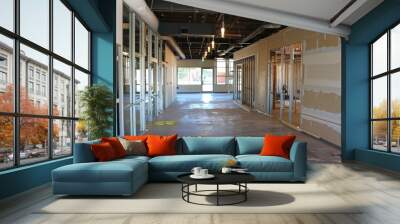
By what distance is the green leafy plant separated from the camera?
9.08 meters

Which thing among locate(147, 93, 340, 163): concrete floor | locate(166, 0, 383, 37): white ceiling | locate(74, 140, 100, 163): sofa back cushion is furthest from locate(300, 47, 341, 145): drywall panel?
locate(74, 140, 100, 163): sofa back cushion

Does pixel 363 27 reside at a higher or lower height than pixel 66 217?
higher

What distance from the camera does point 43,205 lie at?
5605 mm

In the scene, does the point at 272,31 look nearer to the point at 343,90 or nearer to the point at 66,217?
the point at 343,90

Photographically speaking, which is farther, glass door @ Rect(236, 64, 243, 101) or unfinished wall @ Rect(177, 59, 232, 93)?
unfinished wall @ Rect(177, 59, 232, 93)

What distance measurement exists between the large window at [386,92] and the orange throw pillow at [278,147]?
2.73 m

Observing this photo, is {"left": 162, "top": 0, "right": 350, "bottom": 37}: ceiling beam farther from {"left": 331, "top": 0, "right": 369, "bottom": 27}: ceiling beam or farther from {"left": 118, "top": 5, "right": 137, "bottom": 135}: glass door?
{"left": 118, "top": 5, "right": 137, "bottom": 135}: glass door

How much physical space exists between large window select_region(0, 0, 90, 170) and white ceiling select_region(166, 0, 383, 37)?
104 inches

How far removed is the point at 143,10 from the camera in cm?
1388

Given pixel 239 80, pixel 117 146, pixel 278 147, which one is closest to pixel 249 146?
pixel 278 147

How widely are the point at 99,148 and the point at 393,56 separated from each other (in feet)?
20.4

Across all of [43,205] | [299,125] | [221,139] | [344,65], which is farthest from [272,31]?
[43,205]

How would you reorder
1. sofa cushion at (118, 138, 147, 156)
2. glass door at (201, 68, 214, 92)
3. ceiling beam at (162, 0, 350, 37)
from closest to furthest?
1. sofa cushion at (118, 138, 147, 156)
2. ceiling beam at (162, 0, 350, 37)
3. glass door at (201, 68, 214, 92)

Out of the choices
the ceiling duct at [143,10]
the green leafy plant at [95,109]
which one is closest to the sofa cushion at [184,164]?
the green leafy plant at [95,109]
